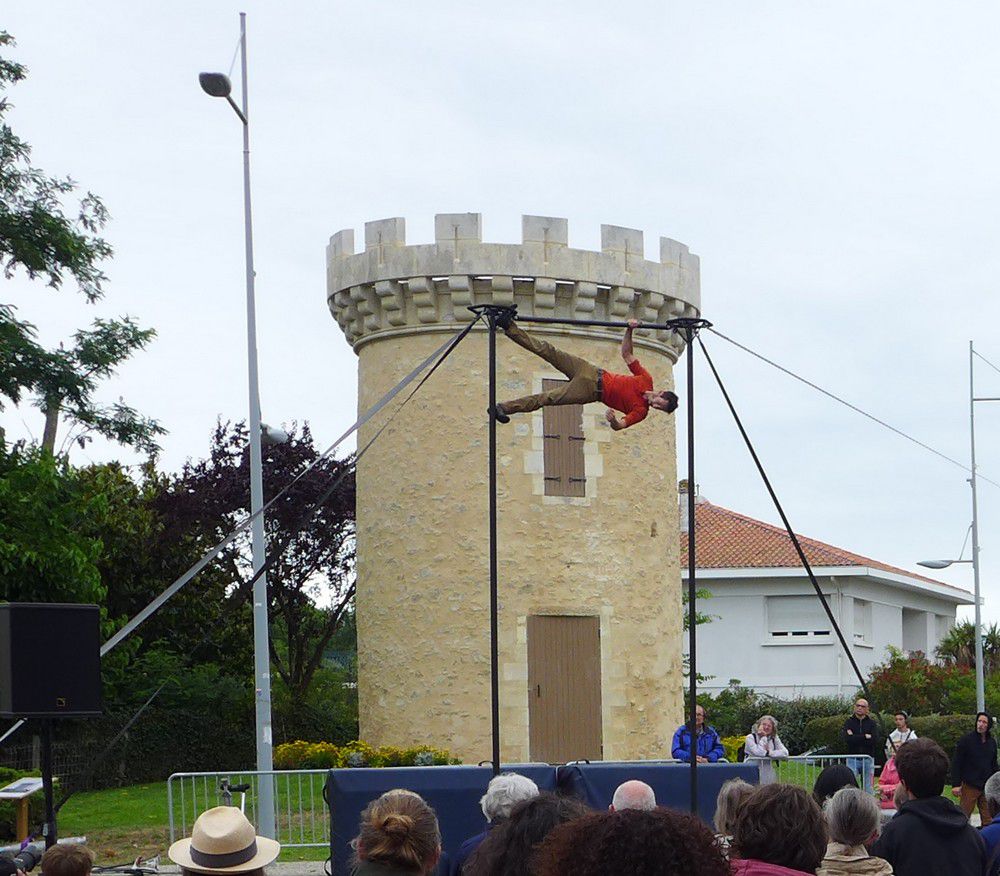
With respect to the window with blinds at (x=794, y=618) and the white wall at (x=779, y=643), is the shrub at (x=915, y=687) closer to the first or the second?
the white wall at (x=779, y=643)

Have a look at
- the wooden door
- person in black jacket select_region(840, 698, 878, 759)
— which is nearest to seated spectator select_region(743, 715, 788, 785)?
person in black jacket select_region(840, 698, 878, 759)

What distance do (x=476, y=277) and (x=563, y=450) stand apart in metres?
2.54

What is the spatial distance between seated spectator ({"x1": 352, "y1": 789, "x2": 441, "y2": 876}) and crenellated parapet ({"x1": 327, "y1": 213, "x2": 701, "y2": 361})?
15.8 m

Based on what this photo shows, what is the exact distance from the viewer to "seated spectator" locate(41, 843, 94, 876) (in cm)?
495

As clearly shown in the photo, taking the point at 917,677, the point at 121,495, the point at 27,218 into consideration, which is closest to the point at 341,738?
the point at 121,495

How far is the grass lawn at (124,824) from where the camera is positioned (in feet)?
49.6

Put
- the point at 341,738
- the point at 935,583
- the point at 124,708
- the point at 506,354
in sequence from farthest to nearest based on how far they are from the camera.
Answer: the point at 935,583 < the point at 341,738 < the point at 124,708 < the point at 506,354

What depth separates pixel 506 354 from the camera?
68.0 ft

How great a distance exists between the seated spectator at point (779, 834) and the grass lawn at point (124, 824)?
10.5 meters

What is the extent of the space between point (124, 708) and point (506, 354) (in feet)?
31.6

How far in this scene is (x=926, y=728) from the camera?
2931cm

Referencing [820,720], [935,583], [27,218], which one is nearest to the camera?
[27,218]

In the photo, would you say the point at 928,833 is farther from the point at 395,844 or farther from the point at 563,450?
the point at 563,450

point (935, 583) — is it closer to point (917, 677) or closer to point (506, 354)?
point (917, 677)
